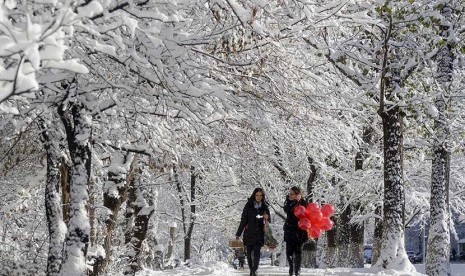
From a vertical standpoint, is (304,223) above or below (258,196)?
below

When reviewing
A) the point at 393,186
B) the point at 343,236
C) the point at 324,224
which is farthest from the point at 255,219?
the point at 343,236

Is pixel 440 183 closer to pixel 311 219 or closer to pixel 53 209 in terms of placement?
pixel 311 219

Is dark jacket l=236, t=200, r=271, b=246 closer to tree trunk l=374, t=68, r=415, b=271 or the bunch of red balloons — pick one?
the bunch of red balloons

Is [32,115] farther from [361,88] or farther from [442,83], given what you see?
[442,83]

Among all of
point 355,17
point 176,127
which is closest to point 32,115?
point 176,127

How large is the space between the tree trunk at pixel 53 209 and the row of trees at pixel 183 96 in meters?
0.02

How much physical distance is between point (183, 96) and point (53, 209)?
13.8ft

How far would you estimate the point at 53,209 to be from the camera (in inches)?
436

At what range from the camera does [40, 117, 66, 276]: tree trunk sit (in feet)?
33.9

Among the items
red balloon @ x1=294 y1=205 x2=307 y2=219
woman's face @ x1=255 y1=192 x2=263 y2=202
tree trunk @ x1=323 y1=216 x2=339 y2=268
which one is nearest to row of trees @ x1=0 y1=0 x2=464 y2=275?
woman's face @ x1=255 y1=192 x2=263 y2=202

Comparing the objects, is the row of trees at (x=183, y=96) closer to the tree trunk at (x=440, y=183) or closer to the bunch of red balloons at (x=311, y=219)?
the tree trunk at (x=440, y=183)

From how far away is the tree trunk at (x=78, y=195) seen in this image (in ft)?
28.7

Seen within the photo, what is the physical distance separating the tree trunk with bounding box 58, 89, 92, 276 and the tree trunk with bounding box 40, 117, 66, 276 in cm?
116

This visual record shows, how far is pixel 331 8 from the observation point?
27.4 ft
